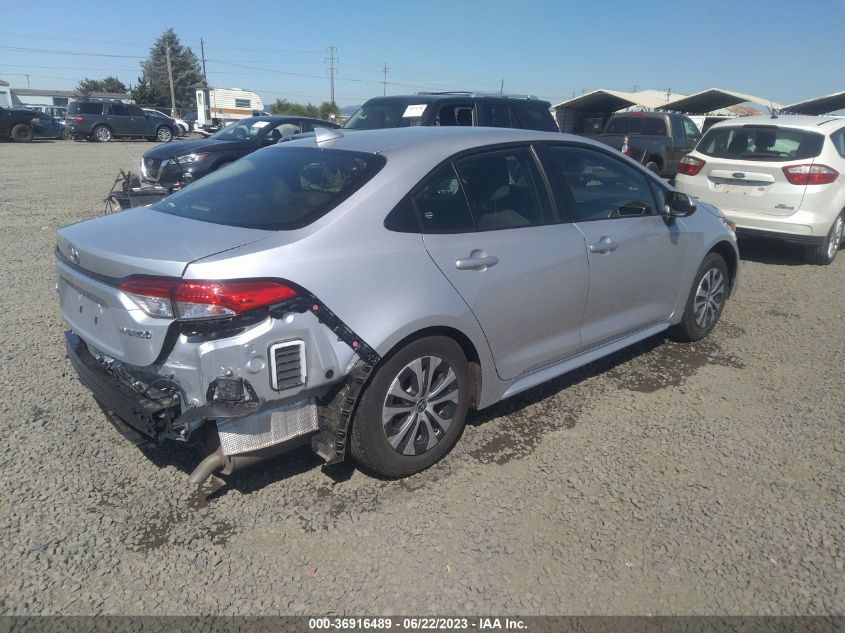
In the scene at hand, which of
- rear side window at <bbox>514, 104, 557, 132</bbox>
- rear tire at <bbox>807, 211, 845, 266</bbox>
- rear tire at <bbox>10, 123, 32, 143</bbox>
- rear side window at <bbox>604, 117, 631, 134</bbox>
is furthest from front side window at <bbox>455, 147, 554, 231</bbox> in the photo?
rear tire at <bbox>10, 123, 32, 143</bbox>

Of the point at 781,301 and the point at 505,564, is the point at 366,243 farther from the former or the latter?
the point at 781,301

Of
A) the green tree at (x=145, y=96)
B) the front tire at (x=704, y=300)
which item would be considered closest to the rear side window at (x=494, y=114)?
the front tire at (x=704, y=300)

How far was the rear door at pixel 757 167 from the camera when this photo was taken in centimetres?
743

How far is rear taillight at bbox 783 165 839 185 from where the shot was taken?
7.29 metres

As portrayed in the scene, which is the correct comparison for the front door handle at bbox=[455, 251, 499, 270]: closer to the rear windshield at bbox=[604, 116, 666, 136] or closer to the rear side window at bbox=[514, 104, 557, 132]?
the rear side window at bbox=[514, 104, 557, 132]

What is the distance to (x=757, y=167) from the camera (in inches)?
298

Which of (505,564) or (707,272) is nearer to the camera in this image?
(505,564)

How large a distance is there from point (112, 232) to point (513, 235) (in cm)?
199

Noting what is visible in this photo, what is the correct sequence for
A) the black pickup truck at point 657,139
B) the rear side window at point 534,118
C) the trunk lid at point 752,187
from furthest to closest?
1. the black pickup truck at point 657,139
2. the rear side window at point 534,118
3. the trunk lid at point 752,187

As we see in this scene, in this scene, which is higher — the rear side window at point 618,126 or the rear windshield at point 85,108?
the rear windshield at point 85,108

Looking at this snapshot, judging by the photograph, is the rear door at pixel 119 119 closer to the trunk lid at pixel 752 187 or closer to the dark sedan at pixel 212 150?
the dark sedan at pixel 212 150

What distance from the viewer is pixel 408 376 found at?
3.00m

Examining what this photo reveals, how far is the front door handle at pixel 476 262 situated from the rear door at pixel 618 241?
0.81 metres

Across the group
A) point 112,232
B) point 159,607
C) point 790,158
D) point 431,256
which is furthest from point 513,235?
point 790,158
